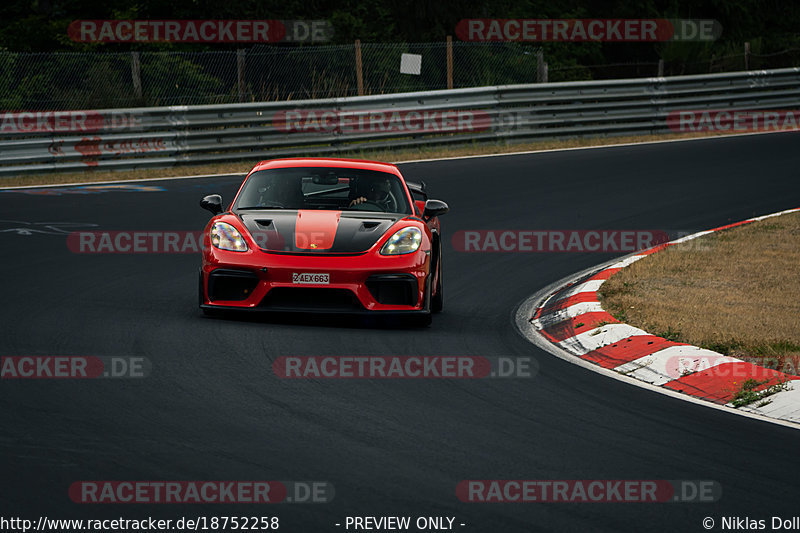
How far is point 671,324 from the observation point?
339 inches

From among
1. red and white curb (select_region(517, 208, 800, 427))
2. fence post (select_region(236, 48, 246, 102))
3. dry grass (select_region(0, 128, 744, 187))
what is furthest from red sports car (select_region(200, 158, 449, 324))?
fence post (select_region(236, 48, 246, 102))

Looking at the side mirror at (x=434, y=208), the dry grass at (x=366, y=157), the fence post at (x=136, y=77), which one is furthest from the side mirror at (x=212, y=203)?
the fence post at (x=136, y=77)

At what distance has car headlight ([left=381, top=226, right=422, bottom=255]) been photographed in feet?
29.2

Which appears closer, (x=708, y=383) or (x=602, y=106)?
(x=708, y=383)

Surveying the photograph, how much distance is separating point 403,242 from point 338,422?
3.19 meters

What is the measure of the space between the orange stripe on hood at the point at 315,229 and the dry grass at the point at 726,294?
7.60ft

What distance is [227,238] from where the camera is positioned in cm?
896

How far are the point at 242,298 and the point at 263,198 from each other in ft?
4.41

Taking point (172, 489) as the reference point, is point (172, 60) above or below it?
above

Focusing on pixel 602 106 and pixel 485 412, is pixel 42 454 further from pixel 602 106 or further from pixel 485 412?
pixel 602 106

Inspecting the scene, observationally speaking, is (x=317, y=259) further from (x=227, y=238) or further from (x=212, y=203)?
(x=212, y=203)

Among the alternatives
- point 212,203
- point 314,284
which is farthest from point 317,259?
A: point 212,203

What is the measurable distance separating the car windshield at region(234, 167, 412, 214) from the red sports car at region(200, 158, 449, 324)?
0.02 meters

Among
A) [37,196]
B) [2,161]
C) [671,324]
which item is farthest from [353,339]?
[2,161]
